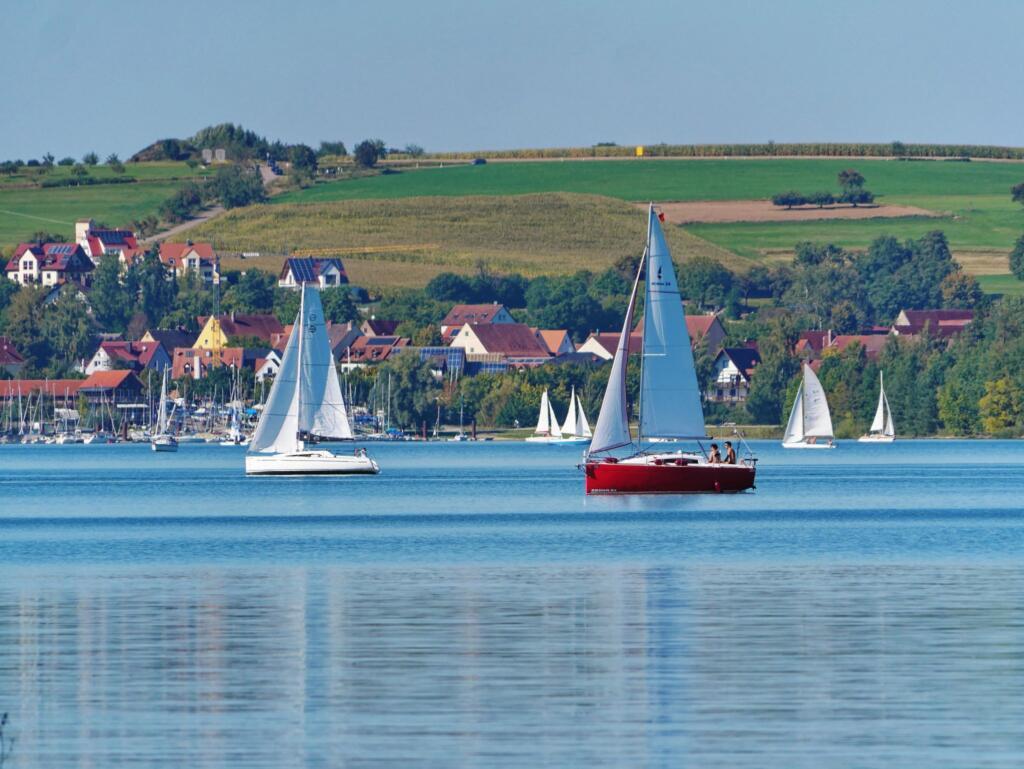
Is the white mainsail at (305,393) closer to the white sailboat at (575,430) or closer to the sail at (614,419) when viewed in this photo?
the sail at (614,419)

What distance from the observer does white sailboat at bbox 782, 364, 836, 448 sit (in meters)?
135

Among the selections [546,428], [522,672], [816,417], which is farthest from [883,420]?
[522,672]

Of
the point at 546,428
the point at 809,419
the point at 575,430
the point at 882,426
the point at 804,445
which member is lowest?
the point at 804,445

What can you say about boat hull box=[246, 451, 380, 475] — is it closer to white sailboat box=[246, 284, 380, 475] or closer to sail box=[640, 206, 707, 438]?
white sailboat box=[246, 284, 380, 475]

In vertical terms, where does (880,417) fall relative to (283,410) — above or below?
above

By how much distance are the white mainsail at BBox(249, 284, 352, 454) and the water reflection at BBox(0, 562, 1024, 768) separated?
48232 mm

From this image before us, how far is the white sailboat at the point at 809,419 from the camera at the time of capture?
135375mm

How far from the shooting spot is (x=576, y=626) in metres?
33.8

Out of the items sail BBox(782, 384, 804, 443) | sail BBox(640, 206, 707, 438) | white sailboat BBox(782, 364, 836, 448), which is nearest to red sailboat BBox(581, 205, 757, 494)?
sail BBox(640, 206, 707, 438)

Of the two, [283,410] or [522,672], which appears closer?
[522,672]

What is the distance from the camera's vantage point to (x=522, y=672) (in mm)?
28250

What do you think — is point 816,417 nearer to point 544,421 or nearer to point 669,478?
point 544,421

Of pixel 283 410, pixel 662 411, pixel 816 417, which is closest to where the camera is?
pixel 662 411

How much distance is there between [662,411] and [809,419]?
230ft
